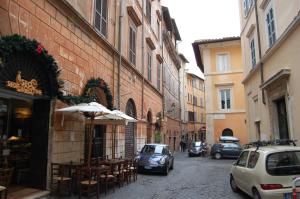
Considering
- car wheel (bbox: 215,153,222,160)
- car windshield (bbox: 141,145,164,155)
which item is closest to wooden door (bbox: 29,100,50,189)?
car windshield (bbox: 141,145,164,155)

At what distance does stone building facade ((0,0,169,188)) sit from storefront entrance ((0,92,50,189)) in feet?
0.42

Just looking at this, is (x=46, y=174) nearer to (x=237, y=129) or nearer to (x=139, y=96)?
(x=139, y=96)

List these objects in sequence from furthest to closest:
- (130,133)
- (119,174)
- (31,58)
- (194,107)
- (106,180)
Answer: (194,107) → (130,133) → (119,174) → (106,180) → (31,58)

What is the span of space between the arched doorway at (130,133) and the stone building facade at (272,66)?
22.9 feet

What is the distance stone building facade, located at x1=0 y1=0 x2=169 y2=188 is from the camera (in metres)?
8.72

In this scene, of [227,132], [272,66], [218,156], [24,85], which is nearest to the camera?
[24,85]

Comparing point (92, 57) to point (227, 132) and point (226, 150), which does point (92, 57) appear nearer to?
point (226, 150)

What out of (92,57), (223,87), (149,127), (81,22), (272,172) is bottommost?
(272,172)

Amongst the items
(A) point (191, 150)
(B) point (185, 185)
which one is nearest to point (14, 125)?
(B) point (185, 185)

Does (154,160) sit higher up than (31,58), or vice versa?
(31,58)

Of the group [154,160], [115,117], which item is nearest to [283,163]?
[115,117]

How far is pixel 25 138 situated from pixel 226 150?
18398 millimetres

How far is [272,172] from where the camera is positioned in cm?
698

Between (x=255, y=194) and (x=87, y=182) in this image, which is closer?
(x=255, y=194)
